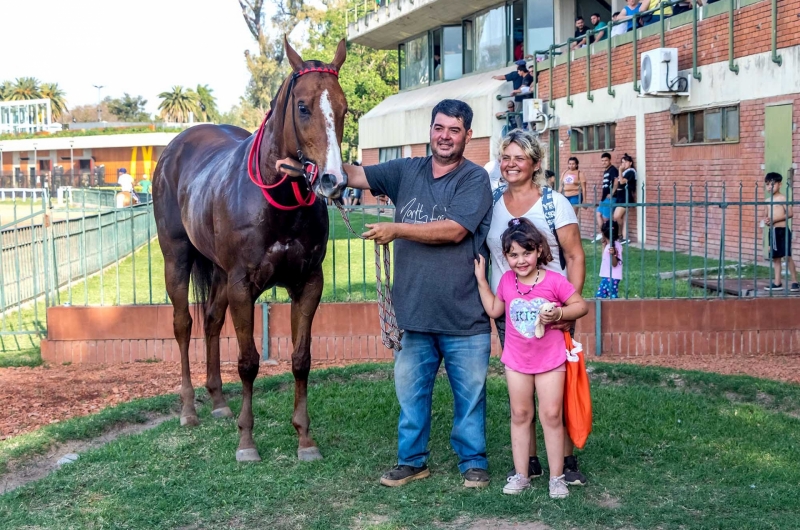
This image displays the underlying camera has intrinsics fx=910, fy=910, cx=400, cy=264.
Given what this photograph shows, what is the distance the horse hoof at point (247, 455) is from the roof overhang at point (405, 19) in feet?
74.5

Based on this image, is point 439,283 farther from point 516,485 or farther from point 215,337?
point 215,337

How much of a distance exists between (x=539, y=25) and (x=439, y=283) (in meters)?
20.9

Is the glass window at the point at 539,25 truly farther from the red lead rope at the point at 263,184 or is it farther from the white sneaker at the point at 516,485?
the white sneaker at the point at 516,485

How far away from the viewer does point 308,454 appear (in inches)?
224

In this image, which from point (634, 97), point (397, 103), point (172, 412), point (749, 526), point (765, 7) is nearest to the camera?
point (749, 526)

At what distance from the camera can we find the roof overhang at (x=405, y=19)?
28328 mm

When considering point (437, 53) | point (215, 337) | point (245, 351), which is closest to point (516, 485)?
point (245, 351)

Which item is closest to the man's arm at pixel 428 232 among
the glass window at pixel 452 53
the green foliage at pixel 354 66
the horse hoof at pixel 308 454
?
the horse hoof at pixel 308 454

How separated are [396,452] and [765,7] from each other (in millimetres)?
10827

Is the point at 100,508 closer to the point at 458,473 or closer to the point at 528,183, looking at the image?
the point at 458,473

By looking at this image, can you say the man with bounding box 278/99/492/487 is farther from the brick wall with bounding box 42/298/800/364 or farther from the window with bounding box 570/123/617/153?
the window with bounding box 570/123/617/153

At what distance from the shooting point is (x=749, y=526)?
4.33 m

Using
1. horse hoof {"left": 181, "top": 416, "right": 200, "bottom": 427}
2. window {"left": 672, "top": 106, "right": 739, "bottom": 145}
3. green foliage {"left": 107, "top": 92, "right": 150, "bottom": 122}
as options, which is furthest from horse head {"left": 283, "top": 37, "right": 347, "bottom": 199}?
green foliage {"left": 107, "top": 92, "right": 150, "bottom": 122}

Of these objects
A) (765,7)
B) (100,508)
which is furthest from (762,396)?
(765,7)
